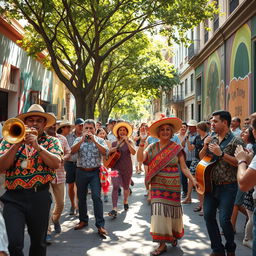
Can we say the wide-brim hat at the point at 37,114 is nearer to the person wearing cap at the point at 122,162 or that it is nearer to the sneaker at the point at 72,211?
the person wearing cap at the point at 122,162

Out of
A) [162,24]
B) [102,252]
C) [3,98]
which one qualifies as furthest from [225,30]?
[102,252]

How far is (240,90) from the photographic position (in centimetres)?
1418

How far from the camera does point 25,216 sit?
3.59 metres

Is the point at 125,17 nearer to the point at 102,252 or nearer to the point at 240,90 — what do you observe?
the point at 240,90

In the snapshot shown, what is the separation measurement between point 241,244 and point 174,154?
169 centimetres

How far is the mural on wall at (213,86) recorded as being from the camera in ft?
58.1

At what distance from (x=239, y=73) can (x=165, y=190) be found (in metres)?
10.5

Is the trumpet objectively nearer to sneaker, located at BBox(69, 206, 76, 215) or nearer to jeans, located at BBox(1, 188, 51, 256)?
jeans, located at BBox(1, 188, 51, 256)

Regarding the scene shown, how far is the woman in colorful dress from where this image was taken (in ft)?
16.4

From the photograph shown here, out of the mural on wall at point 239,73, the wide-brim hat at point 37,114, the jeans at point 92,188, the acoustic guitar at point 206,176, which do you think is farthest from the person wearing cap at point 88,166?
the mural on wall at point 239,73

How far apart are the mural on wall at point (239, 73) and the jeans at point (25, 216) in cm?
1061

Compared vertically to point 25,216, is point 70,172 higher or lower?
higher

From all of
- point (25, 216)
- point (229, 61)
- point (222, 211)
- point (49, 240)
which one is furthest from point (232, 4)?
point (25, 216)

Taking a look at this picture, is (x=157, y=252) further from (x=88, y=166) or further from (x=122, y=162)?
(x=122, y=162)
